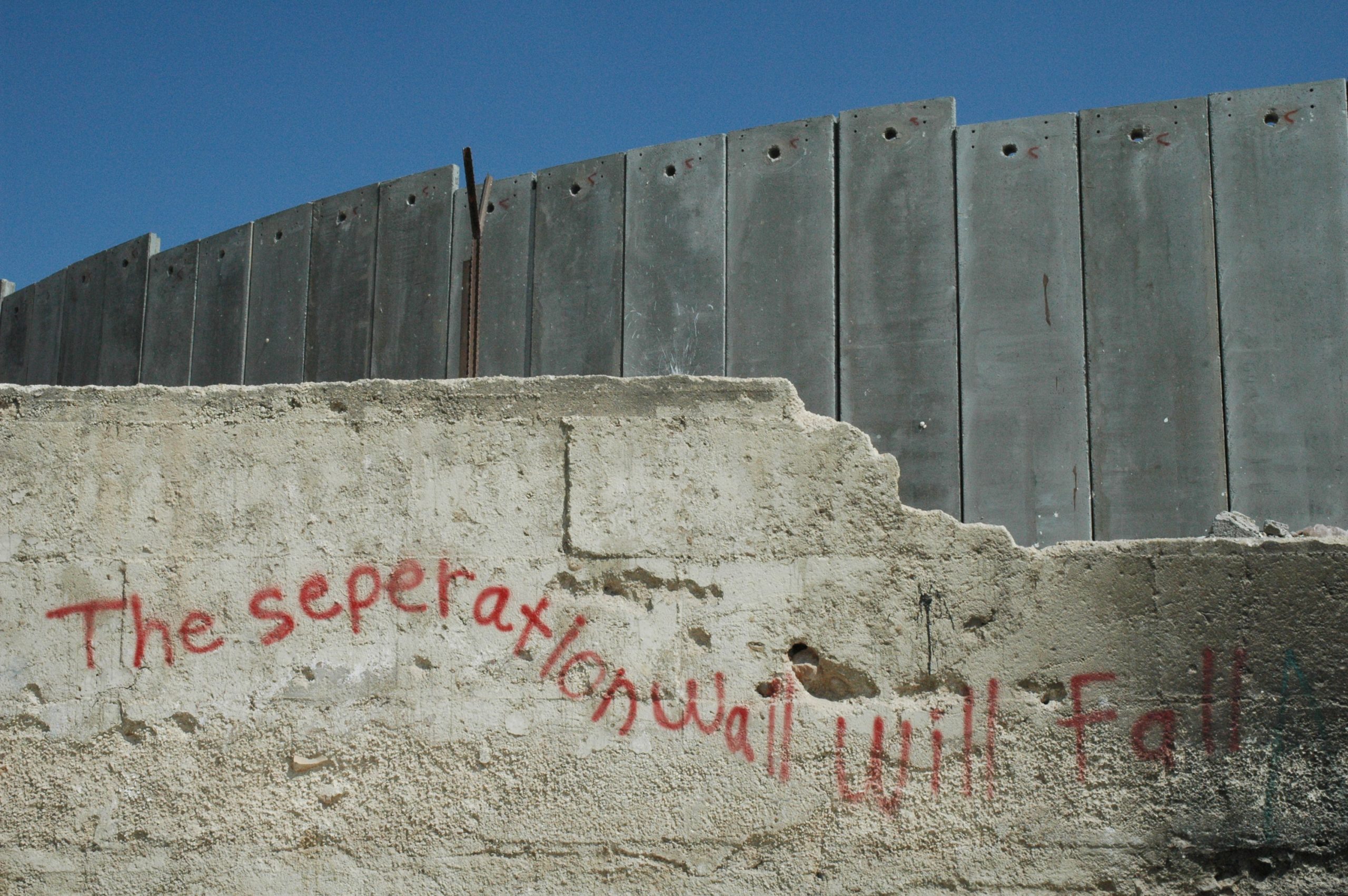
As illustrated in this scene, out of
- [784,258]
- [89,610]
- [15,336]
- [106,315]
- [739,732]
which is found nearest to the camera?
[739,732]

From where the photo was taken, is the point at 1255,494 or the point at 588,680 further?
the point at 1255,494

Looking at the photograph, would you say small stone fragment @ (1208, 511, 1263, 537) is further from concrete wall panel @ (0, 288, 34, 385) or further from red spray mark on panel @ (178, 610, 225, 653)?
concrete wall panel @ (0, 288, 34, 385)

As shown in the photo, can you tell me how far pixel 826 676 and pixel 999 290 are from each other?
199 centimetres

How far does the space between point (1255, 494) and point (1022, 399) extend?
90cm

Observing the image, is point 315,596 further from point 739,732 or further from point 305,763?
point 739,732

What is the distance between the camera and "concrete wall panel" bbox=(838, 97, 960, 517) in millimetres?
4398

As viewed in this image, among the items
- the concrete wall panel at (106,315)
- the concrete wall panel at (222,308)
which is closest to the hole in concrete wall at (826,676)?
the concrete wall panel at (222,308)

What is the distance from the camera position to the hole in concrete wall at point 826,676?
3119 mm

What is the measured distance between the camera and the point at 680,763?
311cm

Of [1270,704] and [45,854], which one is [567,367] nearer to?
[45,854]

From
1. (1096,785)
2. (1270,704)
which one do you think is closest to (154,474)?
(1096,785)

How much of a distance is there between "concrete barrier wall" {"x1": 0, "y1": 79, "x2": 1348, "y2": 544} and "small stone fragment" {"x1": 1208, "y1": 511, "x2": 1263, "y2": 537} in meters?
0.27

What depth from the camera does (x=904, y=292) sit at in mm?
4500

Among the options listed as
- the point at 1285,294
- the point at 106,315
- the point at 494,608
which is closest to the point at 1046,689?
the point at 494,608
